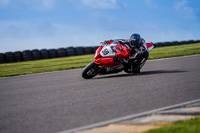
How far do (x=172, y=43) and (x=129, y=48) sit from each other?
30120mm

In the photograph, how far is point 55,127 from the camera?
3.89m

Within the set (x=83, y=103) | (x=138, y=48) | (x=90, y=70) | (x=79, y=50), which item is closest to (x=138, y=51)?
(x=138, y=48)

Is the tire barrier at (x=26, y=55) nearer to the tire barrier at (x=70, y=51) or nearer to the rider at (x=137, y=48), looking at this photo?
the tire barrier at (x=70, y=51)

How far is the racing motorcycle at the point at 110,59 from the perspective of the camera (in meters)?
8.97

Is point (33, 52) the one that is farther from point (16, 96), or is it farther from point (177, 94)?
point (177, 94)

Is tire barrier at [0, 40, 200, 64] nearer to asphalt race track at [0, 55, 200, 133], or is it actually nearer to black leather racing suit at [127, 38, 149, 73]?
black leather racing suit at [127, 38, 149, 73]

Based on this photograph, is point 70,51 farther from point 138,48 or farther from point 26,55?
point 138,48

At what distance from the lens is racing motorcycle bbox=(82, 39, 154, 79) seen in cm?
897

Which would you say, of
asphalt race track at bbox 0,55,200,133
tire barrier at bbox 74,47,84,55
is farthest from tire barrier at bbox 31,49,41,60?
asphalt race track at bbox 0,55,200,133

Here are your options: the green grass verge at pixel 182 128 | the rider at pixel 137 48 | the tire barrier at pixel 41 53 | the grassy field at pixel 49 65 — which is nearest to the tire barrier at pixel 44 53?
the tire barrier at pixel 41 53

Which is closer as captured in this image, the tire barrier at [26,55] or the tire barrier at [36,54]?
the tire barrier at [26,55]

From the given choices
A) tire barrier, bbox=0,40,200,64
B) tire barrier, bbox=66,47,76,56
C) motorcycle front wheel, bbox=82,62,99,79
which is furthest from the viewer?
tire barrier, bbox=66,47,76,56

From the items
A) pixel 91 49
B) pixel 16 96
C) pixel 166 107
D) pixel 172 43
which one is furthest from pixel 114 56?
pixel 172 43

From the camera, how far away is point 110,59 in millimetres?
8984
